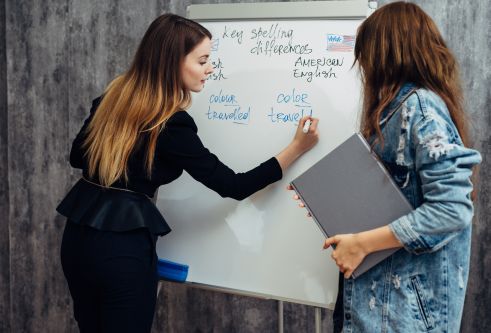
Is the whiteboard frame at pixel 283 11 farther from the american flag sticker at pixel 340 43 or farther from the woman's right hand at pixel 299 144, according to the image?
the woman's right hand at pixel 299 144

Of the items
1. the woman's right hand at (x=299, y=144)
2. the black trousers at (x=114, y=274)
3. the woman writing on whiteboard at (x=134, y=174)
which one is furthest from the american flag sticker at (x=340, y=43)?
the black trousers at (x=114, y=274)

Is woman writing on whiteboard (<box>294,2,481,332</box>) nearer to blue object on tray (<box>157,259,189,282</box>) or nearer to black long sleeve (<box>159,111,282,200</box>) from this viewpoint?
black long sleeve (<box>159,111,282,200</box>)

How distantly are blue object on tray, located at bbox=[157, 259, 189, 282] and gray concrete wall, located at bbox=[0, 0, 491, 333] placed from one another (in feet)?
2.31

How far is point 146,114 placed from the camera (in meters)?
1.36

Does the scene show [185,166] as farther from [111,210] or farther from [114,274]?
[114,274]

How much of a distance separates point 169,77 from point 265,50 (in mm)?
365

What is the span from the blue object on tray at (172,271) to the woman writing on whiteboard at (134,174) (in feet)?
0.69

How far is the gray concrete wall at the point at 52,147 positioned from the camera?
230cm

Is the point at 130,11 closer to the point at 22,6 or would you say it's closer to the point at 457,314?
the point at 22,6

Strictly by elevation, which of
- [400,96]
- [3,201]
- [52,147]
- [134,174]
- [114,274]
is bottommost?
[3,201]

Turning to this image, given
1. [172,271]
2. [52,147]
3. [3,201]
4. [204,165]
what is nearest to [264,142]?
[204,165]

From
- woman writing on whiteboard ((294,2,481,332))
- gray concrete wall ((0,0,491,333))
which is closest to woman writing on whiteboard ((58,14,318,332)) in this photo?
woman writing on whiteboard ((294,2,481,332))

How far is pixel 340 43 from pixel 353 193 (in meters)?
0.54

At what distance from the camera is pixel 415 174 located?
1.11m
